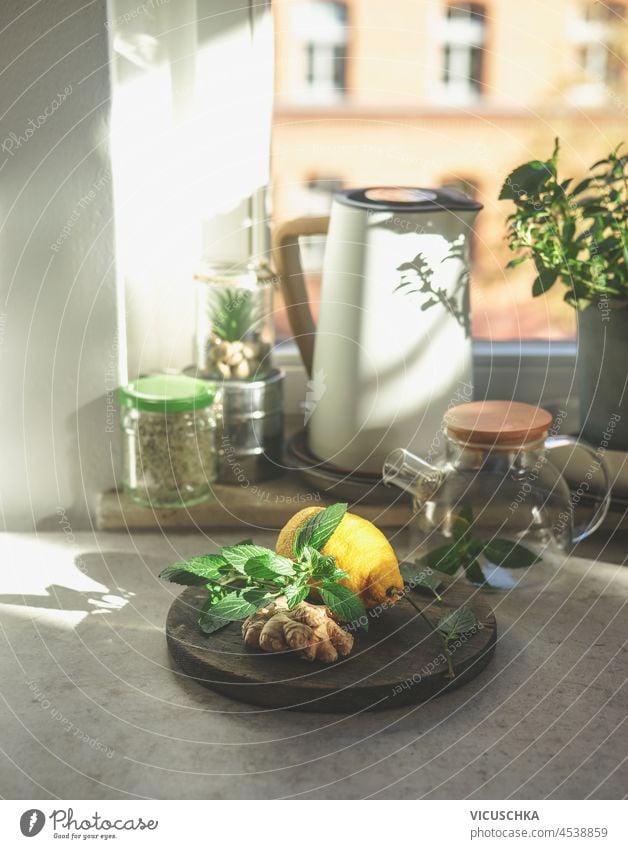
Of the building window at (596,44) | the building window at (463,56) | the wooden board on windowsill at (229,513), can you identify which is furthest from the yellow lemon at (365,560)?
the building window at (463,56)

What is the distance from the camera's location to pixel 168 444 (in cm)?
82

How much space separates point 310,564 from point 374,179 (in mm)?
1795

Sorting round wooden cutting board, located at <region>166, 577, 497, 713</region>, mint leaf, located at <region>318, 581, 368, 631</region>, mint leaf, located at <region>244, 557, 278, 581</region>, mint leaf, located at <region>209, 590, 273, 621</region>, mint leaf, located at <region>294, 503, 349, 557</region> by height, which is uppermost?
mint leaf, located at <region>294, 503, 349, 557</region>

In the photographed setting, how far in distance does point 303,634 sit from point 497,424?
8.1 inches

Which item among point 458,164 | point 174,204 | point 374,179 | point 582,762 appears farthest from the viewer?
point 458,164

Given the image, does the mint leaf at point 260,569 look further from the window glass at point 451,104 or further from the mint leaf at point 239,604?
the window glass at point 451,104

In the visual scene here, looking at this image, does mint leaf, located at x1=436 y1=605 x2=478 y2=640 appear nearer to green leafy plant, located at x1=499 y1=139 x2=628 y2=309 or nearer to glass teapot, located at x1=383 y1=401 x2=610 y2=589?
glass teapot, located at x1=383 y1=401 x2=610 y2=589

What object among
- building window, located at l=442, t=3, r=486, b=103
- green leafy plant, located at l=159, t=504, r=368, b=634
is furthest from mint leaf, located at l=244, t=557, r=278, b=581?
building window, located at l=442, t=3, r=486, b=103

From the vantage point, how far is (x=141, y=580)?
76 centimetres

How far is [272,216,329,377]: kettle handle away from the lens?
0.84m

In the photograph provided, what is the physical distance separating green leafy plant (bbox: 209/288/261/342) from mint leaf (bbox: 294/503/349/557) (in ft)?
0.89

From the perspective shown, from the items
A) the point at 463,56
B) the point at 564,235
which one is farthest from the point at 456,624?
the point at 463,56

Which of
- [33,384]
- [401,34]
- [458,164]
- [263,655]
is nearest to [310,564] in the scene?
[263,655]

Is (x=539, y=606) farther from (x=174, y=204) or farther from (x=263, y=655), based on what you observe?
(x=174, y=204)
